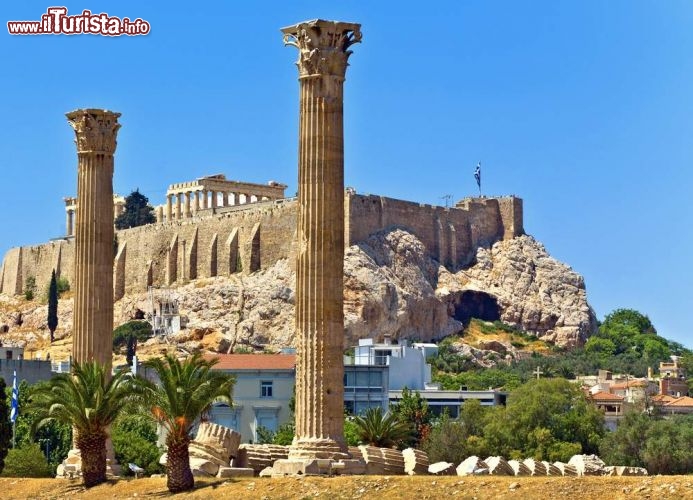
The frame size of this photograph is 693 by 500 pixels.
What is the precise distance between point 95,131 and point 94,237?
2574mm

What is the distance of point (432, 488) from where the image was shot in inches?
1128

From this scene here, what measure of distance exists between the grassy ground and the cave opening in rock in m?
90.3

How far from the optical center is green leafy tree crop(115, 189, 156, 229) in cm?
14550

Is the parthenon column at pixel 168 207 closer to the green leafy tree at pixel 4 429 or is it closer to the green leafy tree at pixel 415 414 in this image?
the green leafy tree at pixel 415 414

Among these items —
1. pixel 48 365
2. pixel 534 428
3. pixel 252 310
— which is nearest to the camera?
pixel 534 428

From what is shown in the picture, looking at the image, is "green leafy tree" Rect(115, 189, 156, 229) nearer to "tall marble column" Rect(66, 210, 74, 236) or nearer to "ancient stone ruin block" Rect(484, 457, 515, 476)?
"tall marble column" Rect(66, 210, 74, 236)

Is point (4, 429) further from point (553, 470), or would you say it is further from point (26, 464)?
point (553, 470)

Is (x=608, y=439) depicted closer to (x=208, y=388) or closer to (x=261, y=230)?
(x=208, y=388)

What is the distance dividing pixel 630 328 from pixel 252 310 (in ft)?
127

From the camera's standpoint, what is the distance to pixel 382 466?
32625 millimetres

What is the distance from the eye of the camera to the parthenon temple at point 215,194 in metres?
142

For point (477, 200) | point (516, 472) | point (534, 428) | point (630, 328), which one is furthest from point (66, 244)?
point (516, 472)

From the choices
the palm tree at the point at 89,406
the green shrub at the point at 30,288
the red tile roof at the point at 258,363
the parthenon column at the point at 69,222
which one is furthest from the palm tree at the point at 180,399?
the parthenon column at the point at 69,222

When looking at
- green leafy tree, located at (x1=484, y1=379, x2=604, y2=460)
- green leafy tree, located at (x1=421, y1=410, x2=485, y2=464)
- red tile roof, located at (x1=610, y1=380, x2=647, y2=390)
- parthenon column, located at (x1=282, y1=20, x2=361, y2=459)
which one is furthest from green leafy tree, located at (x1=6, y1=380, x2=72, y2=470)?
red tile roof, located at (x1=610, y1=380, x2=647, y2=390)
